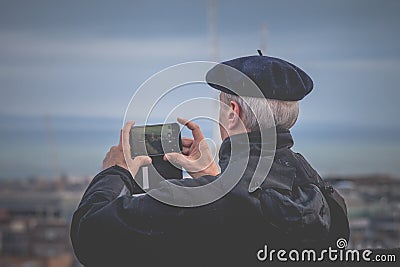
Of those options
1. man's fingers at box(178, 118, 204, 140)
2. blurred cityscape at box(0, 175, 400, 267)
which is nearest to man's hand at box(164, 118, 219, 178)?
man's fingers at box(178, 118, 204, 140)

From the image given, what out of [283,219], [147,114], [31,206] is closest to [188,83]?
[147,114]

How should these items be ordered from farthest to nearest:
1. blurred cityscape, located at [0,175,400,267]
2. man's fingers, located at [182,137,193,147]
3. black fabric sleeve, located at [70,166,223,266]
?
blurred cityscape, located at [0,175,400,267], man's fingers, located at [182,137,193,147], black fabric sleeve, located at [70,166,223,266]

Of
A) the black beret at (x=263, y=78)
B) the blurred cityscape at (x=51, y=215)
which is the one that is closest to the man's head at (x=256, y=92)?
the black beret at (x=263, y=78)

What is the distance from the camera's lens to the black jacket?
1.08 metres

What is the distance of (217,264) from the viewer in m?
1.13

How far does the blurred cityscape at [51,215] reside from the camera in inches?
89.7

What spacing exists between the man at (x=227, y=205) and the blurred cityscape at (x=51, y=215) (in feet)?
3.58

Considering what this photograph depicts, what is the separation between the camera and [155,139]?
3.84ft

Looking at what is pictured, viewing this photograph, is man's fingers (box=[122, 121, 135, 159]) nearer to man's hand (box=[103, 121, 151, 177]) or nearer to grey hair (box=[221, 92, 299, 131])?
man's hand (box=[103, 121, 151, 177])

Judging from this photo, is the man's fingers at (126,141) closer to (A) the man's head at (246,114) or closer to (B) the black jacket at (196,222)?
(B) the black jacket at (196,222)

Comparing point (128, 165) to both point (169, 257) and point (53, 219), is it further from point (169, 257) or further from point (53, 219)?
point (53, 219)

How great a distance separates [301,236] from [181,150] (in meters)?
0.26

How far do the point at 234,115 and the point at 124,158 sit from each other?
20cm

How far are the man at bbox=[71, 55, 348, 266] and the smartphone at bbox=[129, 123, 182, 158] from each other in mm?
13
